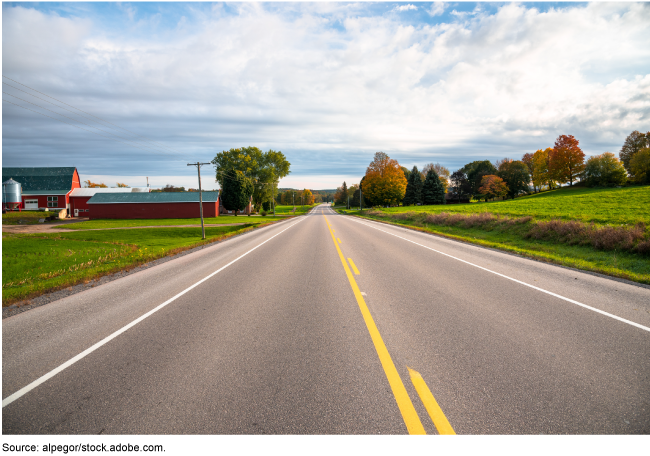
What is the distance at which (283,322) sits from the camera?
16.8 feet

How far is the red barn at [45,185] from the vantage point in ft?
197

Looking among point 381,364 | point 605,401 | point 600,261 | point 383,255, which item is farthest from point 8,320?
point 600,261

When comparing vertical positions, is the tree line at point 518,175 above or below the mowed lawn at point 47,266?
above

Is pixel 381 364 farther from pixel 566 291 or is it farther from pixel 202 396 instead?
pixel 566 291

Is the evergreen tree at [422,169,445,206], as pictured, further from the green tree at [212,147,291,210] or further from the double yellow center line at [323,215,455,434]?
the double yellow center line at [323,215,455,434]

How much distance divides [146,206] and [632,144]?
106102 millimetres

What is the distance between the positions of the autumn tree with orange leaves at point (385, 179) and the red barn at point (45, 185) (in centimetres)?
6907

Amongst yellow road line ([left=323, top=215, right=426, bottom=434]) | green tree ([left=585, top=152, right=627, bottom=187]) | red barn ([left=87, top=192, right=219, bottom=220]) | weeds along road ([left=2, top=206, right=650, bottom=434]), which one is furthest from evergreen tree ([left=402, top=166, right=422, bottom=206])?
yellow road line ([left=323, top=215, right=426, bottom=434])

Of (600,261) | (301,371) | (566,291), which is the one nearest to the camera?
(301,371)

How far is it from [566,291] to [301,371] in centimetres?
683

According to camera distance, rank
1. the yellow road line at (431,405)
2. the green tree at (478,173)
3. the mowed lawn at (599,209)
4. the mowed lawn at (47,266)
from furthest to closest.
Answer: the green tree at (478,173)
the mowed lawn at (599,209)
the mowed lawn at (47,266)
the yellow road line at (431,405)

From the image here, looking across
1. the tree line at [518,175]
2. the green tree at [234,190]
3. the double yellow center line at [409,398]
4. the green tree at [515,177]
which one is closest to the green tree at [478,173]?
the tree line at [518,175]

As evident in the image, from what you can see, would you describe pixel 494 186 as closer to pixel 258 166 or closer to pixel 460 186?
pixel 460 186

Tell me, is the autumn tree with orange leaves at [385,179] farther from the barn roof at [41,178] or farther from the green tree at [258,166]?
the barn roof at [41,178]
